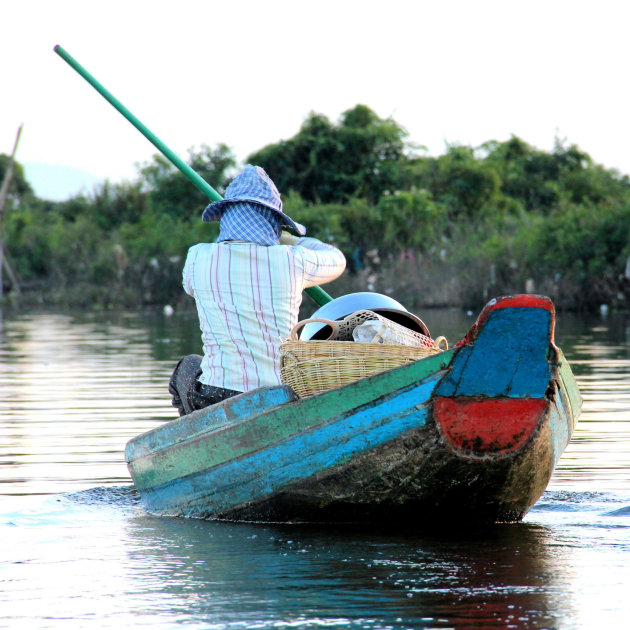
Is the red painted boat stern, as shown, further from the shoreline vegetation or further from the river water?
the shoreline vegetation

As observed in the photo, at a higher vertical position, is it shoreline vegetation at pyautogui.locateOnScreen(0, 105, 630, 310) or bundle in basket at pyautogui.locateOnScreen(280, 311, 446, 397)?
shoreline vegetation at pyautogui.locateOnScreen(0, 105, 630, 310)

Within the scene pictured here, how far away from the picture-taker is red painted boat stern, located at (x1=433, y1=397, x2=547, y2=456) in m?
4.40

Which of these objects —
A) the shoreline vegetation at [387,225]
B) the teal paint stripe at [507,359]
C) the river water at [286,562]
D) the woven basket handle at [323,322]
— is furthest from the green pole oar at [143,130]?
the shoreline vegetation at [387,225]

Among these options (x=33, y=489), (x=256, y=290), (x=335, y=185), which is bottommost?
(x=33, y=489)

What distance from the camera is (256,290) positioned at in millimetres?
5020

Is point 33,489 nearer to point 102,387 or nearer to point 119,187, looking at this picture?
point 102,387

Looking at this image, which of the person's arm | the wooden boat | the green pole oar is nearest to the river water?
the wooden boat

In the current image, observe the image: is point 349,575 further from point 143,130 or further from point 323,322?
point 143,130

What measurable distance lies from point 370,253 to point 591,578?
26309 millimetres

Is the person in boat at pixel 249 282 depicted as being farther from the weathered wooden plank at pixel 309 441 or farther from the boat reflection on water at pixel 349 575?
the boat reflection on water at pixel 349 575

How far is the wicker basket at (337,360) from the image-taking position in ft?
15.2

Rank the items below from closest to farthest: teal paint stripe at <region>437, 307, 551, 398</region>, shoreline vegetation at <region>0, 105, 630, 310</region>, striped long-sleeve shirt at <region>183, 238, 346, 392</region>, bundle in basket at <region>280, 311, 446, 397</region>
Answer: teal paint stripe at <region>437, 307, 551, 398</region>
bundle in basket at <region>280, 311, 446, 397</region>
striped long-sleeve shirt at <region>183, 238, 346, 392</region>
shoreline vegetation at <region>0, 105, 630, 310</region>

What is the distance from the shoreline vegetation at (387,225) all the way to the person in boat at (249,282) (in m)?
20.3

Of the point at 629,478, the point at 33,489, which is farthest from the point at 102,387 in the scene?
the point at 629,478
